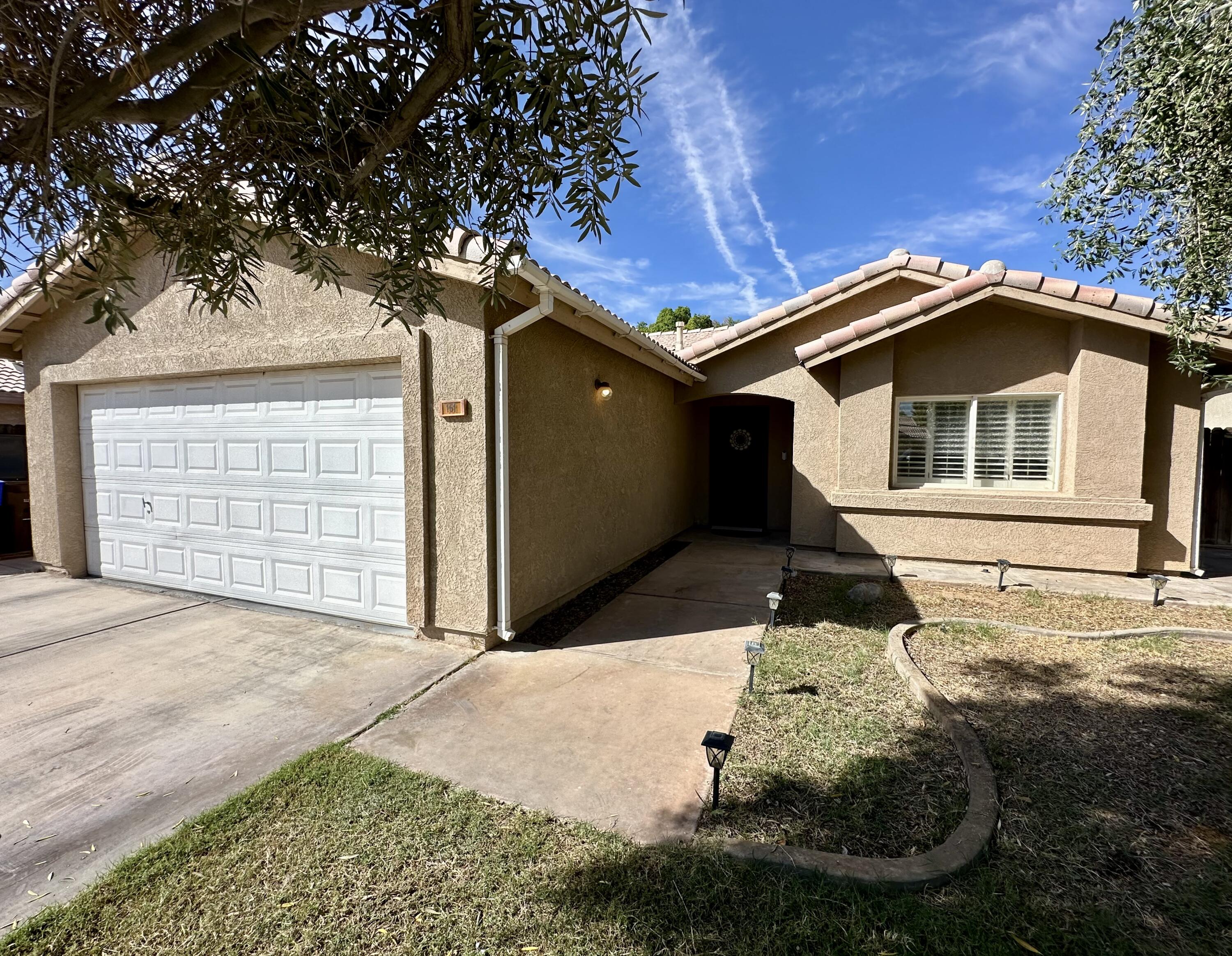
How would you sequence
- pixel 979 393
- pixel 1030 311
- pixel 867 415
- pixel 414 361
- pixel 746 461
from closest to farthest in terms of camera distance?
pixel 414 361 → pixel 1030 311 → pixel 979 393 → pixel 867 415 → pixel 746 461

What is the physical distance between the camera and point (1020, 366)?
8.85 m

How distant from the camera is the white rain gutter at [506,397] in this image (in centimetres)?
518

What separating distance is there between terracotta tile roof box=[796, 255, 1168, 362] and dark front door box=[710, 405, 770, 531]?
3045 mm

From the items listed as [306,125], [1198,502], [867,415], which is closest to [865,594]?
[867,415]

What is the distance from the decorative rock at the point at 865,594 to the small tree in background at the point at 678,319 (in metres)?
37.2

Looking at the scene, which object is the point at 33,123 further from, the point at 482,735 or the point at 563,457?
the point at 563,457

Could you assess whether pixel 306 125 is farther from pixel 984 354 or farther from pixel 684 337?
pixel 684 337

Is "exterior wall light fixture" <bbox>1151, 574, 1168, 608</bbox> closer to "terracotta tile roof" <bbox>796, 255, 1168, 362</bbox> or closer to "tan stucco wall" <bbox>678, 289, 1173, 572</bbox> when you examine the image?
"tan stucco wall" <bbox>678, 289, 1173, 572</bbox>

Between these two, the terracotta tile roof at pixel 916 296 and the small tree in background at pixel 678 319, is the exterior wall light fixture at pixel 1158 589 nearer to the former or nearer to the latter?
the terracotta tile roof at pixel 916 296

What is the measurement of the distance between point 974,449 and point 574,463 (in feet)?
23.5

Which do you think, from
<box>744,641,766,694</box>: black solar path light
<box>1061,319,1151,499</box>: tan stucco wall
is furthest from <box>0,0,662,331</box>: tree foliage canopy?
<box>1061,319,1151,499</box>: tan stucco wall

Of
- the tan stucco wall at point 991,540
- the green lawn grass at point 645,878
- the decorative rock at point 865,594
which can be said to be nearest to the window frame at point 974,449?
the tan stucco wall at point 991,540

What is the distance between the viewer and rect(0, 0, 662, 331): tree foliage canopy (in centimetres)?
228

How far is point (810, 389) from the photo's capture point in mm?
10375
